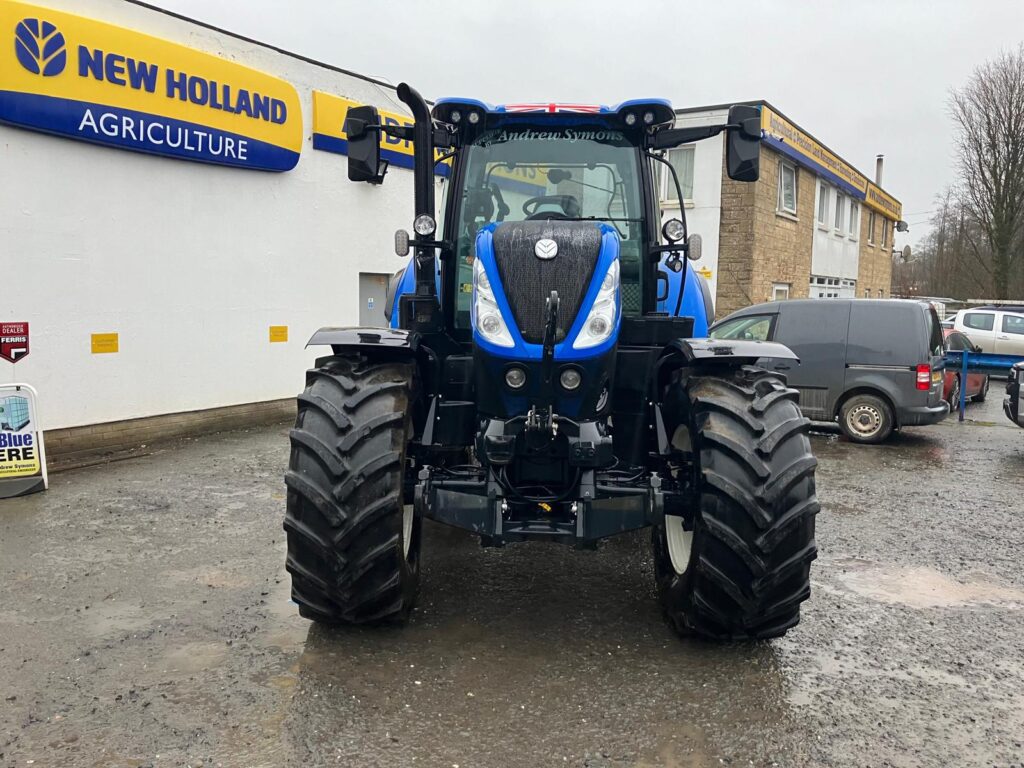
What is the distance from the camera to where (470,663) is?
3.95 meters

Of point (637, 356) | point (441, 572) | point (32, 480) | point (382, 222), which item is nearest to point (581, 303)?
point (637, 356)

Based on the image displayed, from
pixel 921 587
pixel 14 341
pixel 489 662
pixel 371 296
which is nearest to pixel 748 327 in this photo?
pixel 371 296

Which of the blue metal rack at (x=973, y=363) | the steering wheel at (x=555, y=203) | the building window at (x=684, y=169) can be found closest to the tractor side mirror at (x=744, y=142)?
the steering wheel at (x=555, y=203)

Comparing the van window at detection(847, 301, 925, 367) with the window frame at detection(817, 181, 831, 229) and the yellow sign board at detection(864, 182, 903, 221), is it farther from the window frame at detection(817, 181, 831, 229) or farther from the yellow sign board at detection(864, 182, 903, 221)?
the yellow sign board at detection(864, 182, 903, 221)

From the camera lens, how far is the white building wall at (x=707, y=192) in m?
18.7

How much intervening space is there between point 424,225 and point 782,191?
18.4 metres

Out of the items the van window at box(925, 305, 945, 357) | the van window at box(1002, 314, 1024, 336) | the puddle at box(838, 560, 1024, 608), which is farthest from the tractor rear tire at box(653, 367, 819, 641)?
the van window at box(1002, 314, 1024, 336)

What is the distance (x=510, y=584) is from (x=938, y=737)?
237 centimetres

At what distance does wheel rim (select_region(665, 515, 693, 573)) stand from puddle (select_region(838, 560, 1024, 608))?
1292 mm

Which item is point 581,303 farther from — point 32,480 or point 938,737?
point 32,480

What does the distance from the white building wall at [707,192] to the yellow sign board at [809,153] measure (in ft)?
3.59

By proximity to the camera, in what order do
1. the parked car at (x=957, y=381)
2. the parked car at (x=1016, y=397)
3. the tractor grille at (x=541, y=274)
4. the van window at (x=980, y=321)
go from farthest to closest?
the van window at (x=980, y=321)
the parked car at (x=957, y=381)
the parked car at (x=1016, y=397)
the tractor grille at (x=541, y=274)

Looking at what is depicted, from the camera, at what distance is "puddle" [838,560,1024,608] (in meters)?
4.98

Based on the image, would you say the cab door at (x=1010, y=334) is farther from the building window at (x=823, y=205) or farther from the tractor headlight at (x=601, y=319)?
the tractor headlight at (x=601, y=319)
